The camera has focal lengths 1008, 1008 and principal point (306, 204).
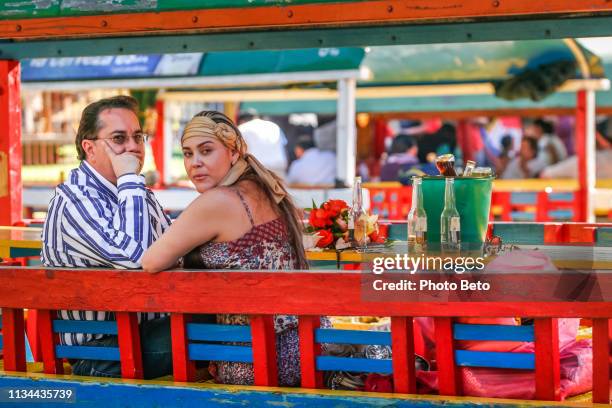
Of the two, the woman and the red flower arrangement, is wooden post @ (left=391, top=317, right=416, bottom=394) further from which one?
the red flower arrangement

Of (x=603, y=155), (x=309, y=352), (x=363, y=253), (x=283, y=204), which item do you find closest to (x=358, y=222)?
(x=363, y=253)

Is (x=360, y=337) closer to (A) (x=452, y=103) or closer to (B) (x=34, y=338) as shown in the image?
(B) (x=34, y=338)

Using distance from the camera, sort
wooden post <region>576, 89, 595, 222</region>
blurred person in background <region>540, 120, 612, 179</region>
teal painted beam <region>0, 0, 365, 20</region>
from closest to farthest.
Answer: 1. teal painted beam <region>0, 0, 365, 20</region>
2. wooden post <region>576, 89, 595, 222</region>
3. blurred person in background <region>540, 120, 612, 179</region>

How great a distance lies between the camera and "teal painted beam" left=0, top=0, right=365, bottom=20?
13.5ft

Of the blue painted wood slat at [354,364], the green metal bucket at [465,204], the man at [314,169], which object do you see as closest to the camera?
the blue painted wood slat at [354,364]

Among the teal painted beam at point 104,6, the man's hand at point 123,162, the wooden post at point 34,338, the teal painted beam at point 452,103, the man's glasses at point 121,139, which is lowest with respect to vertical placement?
the wooden post at point 34,338

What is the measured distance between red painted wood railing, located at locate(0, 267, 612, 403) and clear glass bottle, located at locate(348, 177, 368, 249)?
217cm

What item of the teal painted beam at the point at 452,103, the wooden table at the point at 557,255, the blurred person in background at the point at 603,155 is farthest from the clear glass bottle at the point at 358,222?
the blurred person in background at the point at 603,155

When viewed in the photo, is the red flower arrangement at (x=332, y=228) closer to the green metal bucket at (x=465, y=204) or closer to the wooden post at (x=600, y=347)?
the green metal bucket at (x=465, y=204)

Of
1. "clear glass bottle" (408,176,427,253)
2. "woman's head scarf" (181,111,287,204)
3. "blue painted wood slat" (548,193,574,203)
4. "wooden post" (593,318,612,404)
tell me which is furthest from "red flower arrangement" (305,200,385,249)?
"blue painted wood slat" (548,193,574,203)

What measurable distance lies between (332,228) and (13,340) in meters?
2.36

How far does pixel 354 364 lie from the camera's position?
352 cm

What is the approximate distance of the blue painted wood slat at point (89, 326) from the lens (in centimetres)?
384

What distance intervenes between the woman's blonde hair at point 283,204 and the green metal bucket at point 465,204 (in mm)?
698
